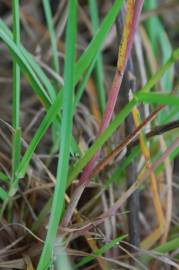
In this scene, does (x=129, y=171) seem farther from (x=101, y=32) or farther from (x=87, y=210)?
(x=101, y=32)

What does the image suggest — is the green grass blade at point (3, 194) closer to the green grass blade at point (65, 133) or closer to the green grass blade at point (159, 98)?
the green grass blade at point (65, 133)

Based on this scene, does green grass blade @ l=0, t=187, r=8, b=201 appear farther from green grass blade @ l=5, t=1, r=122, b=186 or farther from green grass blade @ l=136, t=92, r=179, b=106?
green grass blade @ l=136, t=92, r=179, b=106

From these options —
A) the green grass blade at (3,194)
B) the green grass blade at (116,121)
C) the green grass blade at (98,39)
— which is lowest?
the green grass blade at (3,194)

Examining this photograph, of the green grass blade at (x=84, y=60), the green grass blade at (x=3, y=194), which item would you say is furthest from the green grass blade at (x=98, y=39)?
the green grass blade at (x=3, y=194)

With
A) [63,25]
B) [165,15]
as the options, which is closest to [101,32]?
[63,25]

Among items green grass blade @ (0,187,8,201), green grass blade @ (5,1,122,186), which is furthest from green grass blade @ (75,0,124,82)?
green grass blade @ (0,187,8,201)

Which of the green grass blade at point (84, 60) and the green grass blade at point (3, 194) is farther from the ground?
the green grass blade at point (84, 60)

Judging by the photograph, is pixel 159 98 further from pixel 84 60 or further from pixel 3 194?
pixel 3 194

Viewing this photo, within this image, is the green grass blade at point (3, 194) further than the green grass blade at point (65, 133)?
Yes
